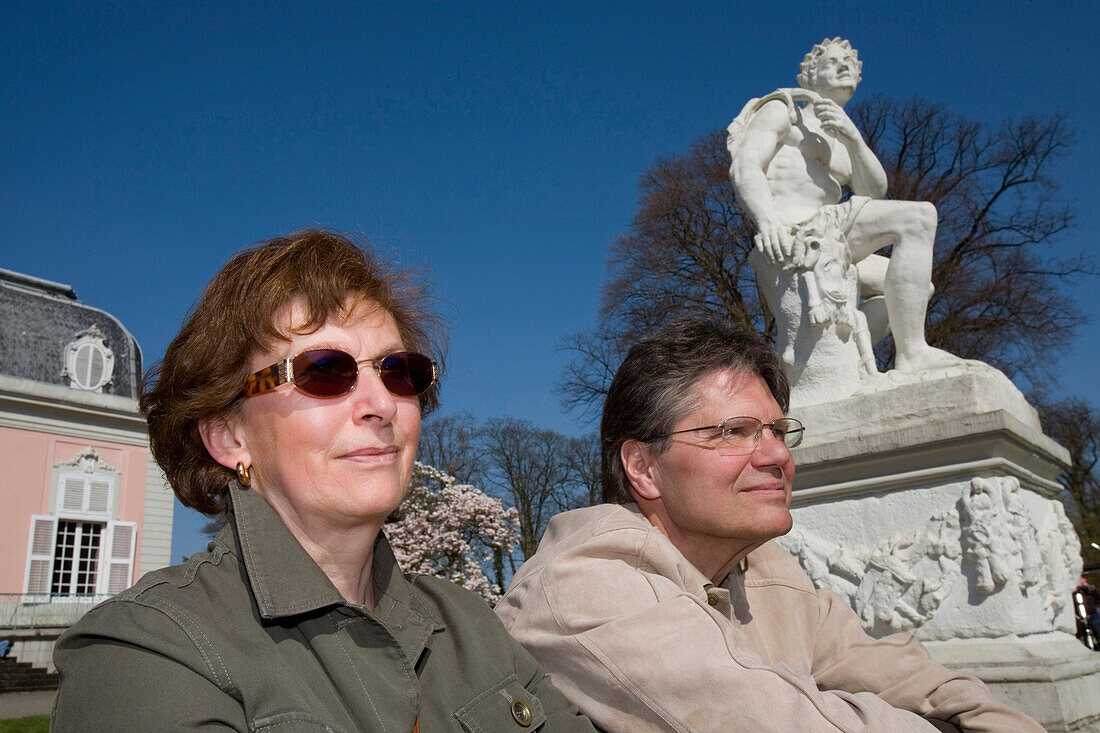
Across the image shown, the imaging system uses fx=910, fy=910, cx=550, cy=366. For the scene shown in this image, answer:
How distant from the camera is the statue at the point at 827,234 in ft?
16.6

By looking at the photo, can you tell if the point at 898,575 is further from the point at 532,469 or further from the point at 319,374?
the point at 532,469

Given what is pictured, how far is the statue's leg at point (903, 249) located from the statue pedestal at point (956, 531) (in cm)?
67

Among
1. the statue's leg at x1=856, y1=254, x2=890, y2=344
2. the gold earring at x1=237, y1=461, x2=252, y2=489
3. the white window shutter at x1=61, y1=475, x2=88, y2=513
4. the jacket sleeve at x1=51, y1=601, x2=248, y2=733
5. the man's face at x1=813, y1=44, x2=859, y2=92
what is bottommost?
the jacket sleeve at x1=51, y1=601, x2=248, y2=733

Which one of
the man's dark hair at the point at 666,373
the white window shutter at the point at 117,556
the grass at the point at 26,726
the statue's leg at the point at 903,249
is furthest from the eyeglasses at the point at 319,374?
the white window shutter at the point at 117,556

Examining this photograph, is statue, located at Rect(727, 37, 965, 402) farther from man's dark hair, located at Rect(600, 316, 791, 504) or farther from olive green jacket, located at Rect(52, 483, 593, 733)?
olive green jacket, located at Rect(52, 483, 593, 733)

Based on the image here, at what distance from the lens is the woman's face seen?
64.9 inches

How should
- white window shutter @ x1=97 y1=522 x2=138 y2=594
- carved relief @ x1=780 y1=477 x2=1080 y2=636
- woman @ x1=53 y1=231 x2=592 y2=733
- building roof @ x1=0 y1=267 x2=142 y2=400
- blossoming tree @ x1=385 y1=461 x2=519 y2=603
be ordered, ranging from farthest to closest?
building roof @ x1=0 y1=267 x2=142 y2=400 < white window shutter @ x1=97 y1=522 x2=138 y2=594 < blossoming tree @ x1=385 y1=461 x2=519 y2=603 < carved relief @ x1=780 y1=477 x2=1080 y2=636 < woman @ x1=53 y1=231 x2=592 y2=733

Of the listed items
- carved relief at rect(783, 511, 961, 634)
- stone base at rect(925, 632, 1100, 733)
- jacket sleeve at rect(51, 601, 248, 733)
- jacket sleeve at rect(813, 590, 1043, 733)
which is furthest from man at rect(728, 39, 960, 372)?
jacket sleeve at rect(51, 601, 248, 733)

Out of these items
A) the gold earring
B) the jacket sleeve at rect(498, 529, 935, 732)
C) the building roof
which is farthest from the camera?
the building roof

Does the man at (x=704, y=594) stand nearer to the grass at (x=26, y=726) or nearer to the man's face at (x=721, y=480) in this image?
the man's face at (x=721, y=480)

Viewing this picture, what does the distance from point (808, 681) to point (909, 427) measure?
9.30ft

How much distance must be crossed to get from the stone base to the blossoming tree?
10.6 m

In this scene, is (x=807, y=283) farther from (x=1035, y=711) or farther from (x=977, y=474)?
(x=1035, y=711)

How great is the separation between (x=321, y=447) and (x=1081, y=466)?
1312 inches
